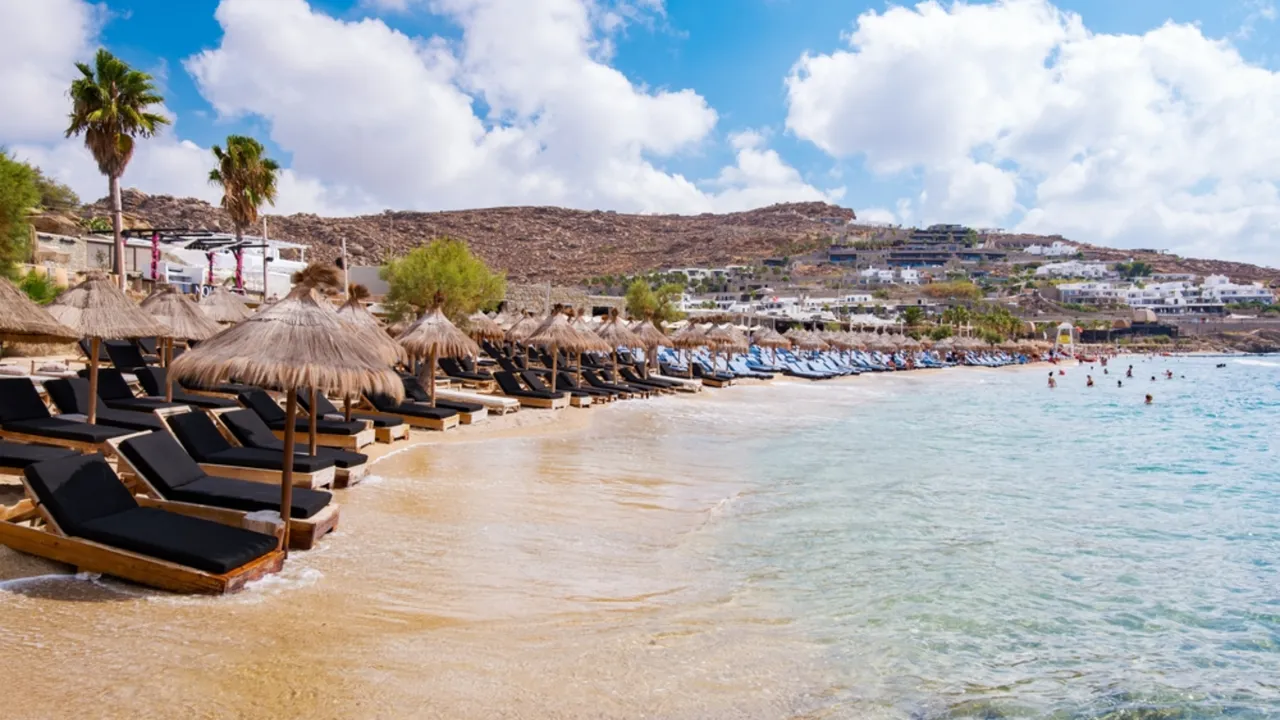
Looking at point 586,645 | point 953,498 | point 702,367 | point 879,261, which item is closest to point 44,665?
point 586,645

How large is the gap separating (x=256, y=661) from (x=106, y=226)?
42332mm

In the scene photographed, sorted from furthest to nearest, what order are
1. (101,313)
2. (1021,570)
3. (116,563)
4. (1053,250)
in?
(1053,250)
(101,313)
(1021,570)
(116,563)

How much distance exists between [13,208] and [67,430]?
33.5ft

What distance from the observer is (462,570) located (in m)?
5.68

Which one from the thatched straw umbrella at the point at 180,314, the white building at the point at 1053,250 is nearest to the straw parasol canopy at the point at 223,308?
the thatched straw umbrella at the point at 180,314

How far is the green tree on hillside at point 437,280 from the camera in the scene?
21.0m

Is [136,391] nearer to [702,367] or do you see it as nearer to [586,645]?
[586,645]

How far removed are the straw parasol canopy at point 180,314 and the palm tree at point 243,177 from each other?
42.5 feet

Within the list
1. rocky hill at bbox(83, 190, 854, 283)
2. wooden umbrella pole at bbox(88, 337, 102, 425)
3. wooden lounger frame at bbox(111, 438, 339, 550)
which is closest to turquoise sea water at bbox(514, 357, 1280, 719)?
wooden lounger frame at bbox(111, 438, 339, 550)

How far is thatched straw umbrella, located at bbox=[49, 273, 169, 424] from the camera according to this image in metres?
8.45

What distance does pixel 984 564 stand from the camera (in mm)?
6723

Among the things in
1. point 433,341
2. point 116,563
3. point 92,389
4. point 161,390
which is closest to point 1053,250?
point 433,341

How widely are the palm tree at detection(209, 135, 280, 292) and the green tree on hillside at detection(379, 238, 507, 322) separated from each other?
197 inches

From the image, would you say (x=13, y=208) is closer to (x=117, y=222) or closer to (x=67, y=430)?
(x=117, y=222)
